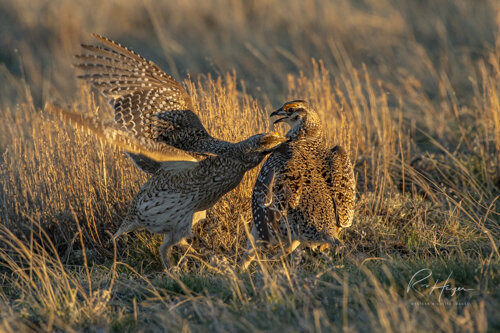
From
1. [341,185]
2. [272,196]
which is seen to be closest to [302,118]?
[341,185]

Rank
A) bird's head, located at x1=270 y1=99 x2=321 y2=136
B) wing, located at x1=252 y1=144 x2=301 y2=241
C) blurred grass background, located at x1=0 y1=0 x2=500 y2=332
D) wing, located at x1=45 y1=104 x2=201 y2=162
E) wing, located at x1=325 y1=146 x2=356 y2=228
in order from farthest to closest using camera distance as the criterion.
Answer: bird's head, located at x1=270 y1=99 x2=321 y2=136 < wing, located at x1=325 y1=146 x2=356 y2=228 < wing, located at x1=252 y1=144 x2=301 y2=241 < wing, located at x1=45 y1=104 x2=201 y2=162 < blurred grass background, located at x1=0 y1=0 x2=500 y2=332

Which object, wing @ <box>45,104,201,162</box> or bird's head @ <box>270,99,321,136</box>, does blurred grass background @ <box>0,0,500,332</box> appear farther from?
wing @ <box>45,104,201,162</box>

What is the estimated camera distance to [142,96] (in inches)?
198

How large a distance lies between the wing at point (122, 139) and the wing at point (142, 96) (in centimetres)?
47

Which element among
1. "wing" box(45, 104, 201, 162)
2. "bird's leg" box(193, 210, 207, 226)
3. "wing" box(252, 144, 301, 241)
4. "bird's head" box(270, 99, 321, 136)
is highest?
"wing" box(45, 104, 201, 162)

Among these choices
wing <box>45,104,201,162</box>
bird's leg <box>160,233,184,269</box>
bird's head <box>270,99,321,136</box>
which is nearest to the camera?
wing <box>45,104,201,162</box>

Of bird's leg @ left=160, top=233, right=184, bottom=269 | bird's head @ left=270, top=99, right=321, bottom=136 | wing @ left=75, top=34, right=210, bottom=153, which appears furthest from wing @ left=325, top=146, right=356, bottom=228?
bird's leg @ left=160, top=233, right=184, bottom=269

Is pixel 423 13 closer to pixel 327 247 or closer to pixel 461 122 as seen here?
pixel 461 122

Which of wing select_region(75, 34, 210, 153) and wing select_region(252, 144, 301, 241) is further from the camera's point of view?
wing select_region(75, 34, 210, 153)

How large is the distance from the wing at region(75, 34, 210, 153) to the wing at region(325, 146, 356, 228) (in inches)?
41.7

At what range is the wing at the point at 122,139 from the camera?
4031 mm

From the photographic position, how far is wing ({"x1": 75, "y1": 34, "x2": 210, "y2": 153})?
4941mm

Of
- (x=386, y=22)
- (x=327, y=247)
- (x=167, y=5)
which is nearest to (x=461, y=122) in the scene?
(x=327, y=247)

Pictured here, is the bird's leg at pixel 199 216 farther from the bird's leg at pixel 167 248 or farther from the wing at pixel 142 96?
the wing at pixel 142 96
